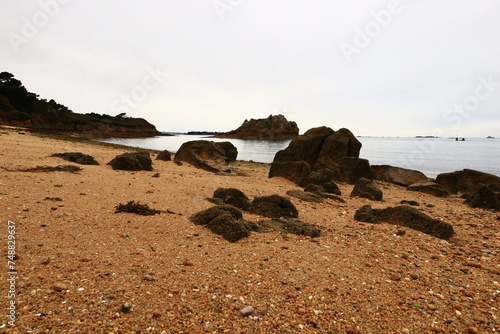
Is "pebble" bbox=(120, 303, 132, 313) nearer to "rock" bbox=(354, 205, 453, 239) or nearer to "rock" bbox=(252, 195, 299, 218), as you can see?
"rock" bbox=(252, 195, 299, 218)

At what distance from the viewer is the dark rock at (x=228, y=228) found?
18.8 feet

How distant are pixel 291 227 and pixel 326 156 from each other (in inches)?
597

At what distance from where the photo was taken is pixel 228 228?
588 centimetres

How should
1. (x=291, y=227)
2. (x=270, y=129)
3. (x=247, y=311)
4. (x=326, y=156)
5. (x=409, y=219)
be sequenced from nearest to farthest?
(x=247, y=311) → (x=291, y=227) → (x=409, y=219) → (x=326, y=156) → (x=270, y=129)

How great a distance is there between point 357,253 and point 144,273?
13.2 feet

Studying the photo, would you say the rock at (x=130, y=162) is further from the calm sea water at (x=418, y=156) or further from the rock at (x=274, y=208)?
the calm sea water at (x=418, y=156)

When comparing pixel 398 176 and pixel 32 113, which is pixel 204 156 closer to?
pixel 398 176

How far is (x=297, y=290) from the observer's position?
3.87 meters

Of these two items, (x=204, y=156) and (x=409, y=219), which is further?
(x=204, y=156)

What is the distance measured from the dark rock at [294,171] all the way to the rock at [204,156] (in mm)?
3946

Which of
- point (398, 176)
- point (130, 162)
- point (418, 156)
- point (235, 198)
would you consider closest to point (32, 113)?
point (130, 162)

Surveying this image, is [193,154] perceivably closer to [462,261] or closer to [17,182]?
[17,182]

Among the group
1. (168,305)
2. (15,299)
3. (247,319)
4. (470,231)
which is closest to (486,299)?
(247,319)

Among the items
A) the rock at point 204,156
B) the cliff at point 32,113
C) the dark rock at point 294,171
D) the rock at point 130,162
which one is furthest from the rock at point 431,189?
the cliff at point 32,113
